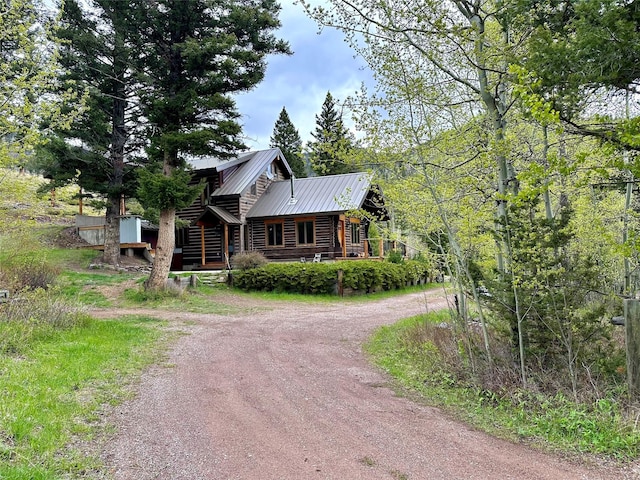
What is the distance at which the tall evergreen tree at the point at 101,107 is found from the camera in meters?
14.5

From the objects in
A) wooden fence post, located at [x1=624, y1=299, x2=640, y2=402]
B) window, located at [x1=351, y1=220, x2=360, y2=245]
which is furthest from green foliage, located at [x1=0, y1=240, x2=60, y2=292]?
window, located at [x1=351, y1=220, x2=360, y2=245]

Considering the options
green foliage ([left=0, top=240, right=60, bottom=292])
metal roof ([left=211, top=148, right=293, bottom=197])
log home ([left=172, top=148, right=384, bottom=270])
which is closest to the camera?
green foliage ([left=0, top=240, right=60, bottom=292])

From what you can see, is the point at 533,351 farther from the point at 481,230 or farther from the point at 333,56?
the point at 333,56

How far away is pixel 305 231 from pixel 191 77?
1008 cm

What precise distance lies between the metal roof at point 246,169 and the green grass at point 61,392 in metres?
14.6

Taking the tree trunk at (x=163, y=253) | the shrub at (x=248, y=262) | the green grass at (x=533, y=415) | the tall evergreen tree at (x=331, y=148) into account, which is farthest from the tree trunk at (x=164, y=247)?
the green grass at (x=533, y=415)

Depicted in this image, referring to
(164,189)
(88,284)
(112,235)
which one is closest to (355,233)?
(112,235)

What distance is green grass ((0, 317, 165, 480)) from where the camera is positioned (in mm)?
3172

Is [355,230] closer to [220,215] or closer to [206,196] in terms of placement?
[220,215]

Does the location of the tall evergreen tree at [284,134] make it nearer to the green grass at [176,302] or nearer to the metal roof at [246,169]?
the metal roof at [246,169]

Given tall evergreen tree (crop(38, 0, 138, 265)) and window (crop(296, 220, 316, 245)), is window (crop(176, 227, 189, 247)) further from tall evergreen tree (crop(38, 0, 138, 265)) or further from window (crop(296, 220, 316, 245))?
window (crop(296, 220, 316, 245))

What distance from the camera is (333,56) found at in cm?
646

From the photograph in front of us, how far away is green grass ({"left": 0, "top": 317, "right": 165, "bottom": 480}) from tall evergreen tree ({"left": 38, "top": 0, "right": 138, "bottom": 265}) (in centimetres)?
1002

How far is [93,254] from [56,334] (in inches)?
570
